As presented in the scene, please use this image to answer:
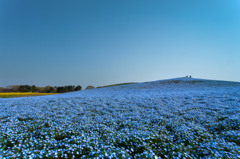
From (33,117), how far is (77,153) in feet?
18.7

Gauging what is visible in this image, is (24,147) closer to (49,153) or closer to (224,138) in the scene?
(49,153)

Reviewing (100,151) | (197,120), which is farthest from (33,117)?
(197,120)

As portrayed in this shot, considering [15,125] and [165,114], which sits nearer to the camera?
[15,125]

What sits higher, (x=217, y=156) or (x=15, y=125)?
(x=15, y=125)

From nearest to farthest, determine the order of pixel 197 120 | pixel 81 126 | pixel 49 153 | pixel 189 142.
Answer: pixel 49 153, pixel 189 142, pixel 81 126, pixel 197 120

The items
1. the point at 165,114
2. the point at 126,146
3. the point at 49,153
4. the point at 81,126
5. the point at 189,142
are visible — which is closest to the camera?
the point at 49,153

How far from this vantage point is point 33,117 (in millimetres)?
8109

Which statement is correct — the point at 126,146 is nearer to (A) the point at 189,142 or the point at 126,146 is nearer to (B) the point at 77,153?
Result: (B) the point at 77,153

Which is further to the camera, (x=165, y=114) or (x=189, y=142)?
(x=165, y=114)

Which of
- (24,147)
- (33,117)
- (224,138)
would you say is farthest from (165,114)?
(33,117)

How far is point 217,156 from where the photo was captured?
416 centimetres

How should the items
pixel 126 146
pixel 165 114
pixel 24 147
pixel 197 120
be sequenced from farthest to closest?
pixel 165 114
pixel 197 120
pixel 126 146
pixel 24 147

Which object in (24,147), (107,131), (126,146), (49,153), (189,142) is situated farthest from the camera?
(107,131)

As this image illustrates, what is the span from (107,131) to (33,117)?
Answer: 526cm
